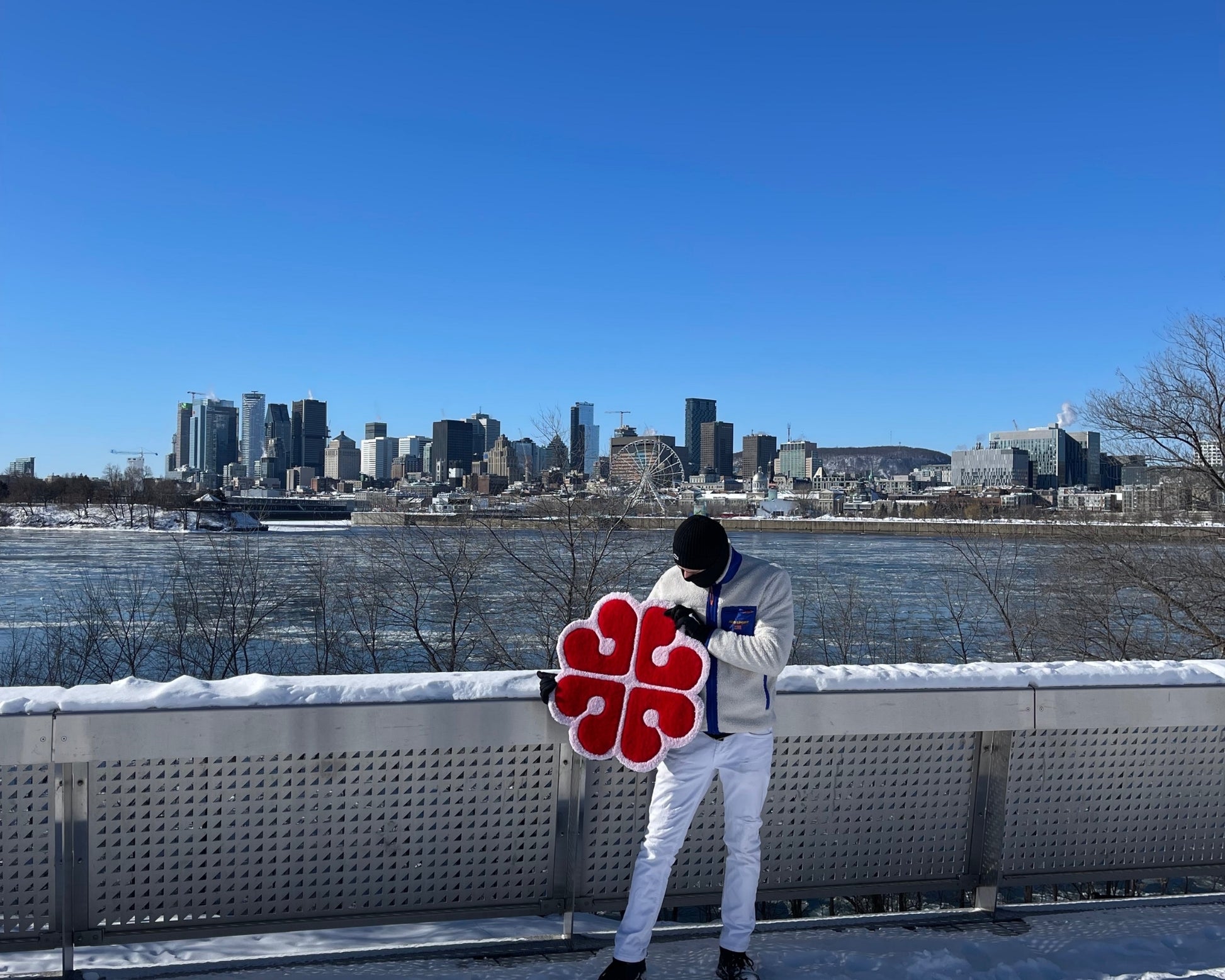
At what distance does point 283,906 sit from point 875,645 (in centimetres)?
1844

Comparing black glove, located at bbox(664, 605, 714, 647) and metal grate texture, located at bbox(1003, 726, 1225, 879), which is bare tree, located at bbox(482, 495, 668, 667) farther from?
black glove, located at bbox(664, 605, 714, 647)

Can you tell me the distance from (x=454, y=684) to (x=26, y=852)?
57.9 inches

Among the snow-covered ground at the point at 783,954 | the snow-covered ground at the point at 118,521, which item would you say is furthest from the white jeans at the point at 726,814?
the snow-covered ground at the point at 118,521

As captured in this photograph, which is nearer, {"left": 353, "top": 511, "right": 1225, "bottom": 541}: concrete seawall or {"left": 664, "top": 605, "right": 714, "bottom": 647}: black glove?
{"left": 664, "top": 605, "right": 714, "bottom": 647}: black glove

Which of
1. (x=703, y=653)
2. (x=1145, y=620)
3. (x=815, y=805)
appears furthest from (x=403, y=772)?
(x=1145, y=620)

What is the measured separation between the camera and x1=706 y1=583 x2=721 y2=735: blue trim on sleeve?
128 inches

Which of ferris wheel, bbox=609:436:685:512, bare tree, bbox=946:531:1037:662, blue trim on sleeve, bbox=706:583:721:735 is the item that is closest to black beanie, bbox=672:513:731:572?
blue trim on sleeve, bbox=706:583:721:735

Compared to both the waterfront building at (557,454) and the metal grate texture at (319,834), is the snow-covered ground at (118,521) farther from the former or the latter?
the metal grate texture at (319,834)

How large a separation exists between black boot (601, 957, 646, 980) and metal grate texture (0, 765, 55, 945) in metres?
1.85

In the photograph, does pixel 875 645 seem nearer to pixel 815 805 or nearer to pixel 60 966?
pixel 815 805

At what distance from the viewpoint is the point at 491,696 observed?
11.2 feet

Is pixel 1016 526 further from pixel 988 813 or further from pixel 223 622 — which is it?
pixel 988 813

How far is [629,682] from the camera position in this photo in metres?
3.39

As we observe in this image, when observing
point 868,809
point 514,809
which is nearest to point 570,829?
point 514,809
